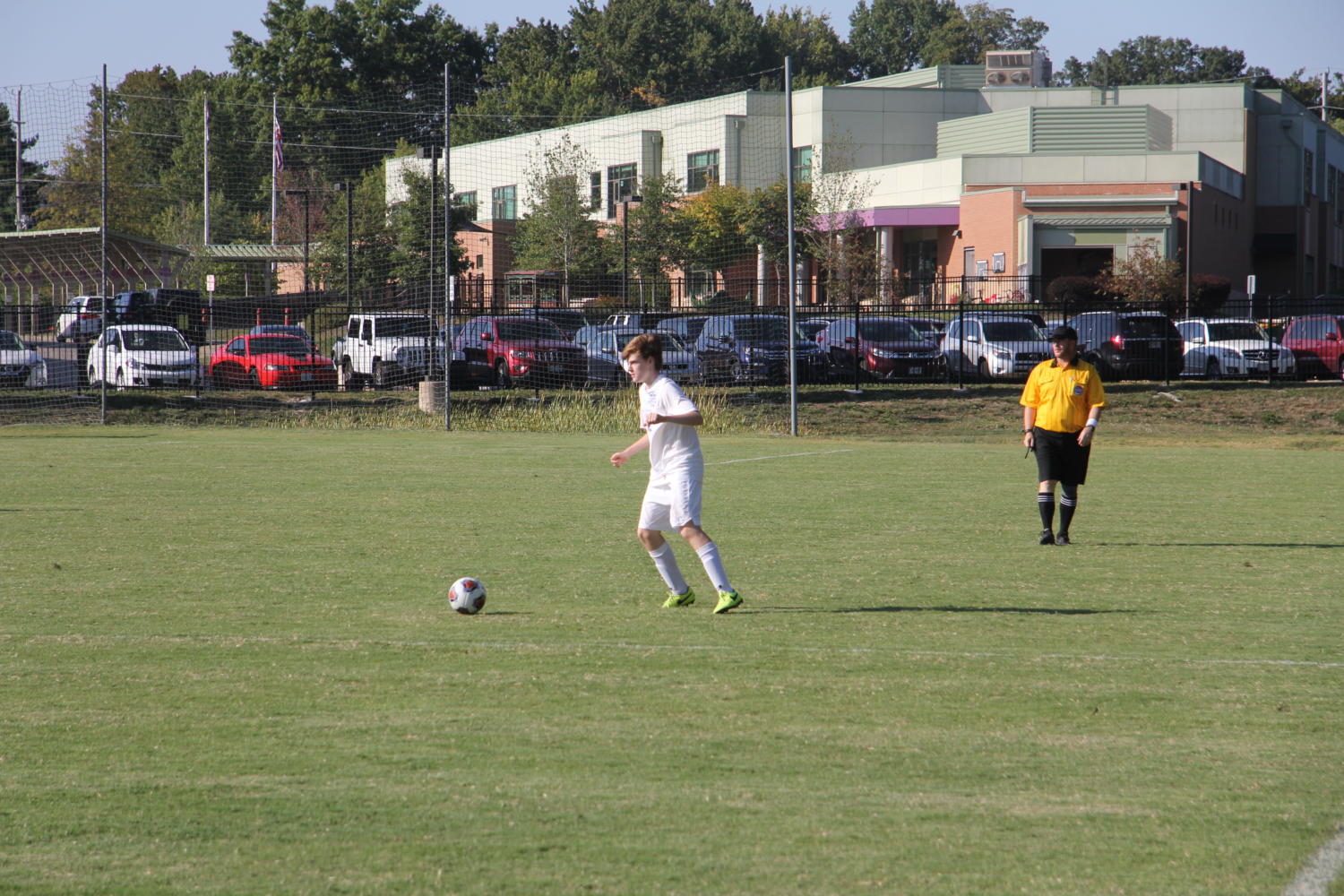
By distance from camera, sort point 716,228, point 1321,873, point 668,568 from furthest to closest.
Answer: point 716,228 → point 668,568 → point 1321,873

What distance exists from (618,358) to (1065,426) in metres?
19.9

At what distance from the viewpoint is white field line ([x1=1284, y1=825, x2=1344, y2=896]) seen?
160 inches

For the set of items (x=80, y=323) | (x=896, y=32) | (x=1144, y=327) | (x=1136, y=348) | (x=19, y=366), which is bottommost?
(x=19, y=366)

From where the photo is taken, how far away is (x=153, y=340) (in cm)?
3238

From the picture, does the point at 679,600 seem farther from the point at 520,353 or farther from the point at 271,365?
the point at 271,365

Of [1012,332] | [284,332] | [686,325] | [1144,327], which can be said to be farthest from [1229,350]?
[284,332]

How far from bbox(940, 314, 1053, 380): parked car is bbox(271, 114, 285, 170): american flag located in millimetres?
17268

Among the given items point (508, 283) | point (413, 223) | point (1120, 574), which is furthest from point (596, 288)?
point (1120, 574)

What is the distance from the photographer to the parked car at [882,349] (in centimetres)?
3212

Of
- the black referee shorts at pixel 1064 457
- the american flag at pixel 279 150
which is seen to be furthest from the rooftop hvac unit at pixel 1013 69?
the black referee shorts at pixel 1064 457

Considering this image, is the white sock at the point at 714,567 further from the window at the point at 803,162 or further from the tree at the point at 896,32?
the tree at the point at 896,32

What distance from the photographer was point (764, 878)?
4184 millimetres

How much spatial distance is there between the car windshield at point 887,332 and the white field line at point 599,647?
85.2ft

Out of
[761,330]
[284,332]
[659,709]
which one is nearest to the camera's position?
[659,709]
